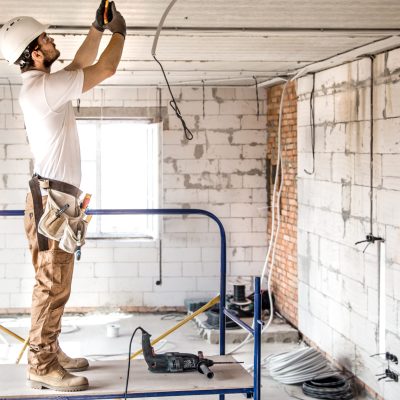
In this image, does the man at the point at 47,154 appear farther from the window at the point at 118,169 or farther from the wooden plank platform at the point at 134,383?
the window at the point at 118,169

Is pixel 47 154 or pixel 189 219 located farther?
pixel 189 219

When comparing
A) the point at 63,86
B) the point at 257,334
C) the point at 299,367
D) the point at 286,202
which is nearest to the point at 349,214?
the point at 299,367

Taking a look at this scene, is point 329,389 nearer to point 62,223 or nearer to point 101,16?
point 62,223

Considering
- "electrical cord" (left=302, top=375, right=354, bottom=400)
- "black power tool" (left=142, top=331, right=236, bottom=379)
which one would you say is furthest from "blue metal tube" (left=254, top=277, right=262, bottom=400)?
"electrical cord" (left=302, top=375, right=354, bottom=400)

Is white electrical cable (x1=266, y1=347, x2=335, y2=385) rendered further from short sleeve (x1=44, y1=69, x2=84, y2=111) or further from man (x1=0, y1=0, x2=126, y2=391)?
short sleeve (x1=44, y1=69, x2=84, y2=111)

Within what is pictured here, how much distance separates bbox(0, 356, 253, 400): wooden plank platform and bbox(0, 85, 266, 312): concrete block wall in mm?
5063

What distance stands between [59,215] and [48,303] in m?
0.43

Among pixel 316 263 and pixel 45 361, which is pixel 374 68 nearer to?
pixel 316 263

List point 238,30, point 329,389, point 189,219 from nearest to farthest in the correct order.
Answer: point 238,30 < point 329,389 < point 189,219

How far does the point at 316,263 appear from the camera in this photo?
7504 mm

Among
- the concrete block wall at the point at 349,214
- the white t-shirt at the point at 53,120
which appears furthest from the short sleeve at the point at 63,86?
the concrete block wall at the point at 349,214

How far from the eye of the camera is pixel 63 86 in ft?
12.1

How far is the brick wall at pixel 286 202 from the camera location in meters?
8.31

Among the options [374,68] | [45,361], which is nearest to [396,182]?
[374,68]
